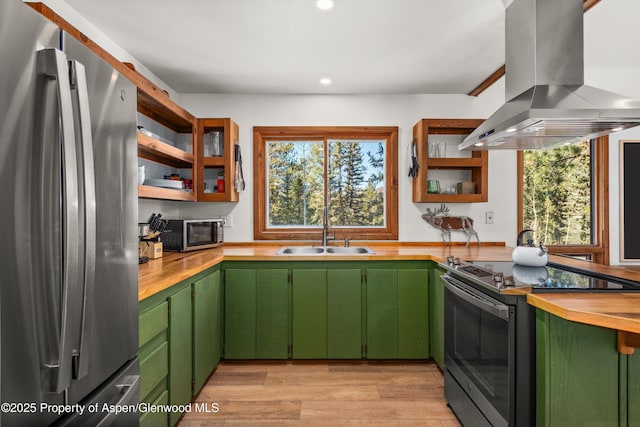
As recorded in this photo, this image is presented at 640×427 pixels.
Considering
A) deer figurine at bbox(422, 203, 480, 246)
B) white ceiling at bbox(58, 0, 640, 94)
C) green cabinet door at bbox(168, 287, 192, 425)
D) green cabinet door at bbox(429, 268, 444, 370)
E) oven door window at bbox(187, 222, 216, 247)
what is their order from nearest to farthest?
green cabinet door at bbox(168, 287, 192, 425), white ceiling at bbox(58, 0, 640, 94), green cabinet door at bbox(429, 268, 444, 370), oven door window at bbox(187, 222, 216, 247), deer figurine at bbox(422, 203, 480, 246)

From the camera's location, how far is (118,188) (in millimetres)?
1121

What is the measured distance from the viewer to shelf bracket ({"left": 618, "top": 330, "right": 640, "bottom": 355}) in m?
1.33

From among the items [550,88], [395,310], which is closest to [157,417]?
[395,310]

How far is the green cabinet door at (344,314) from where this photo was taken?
2.77 m

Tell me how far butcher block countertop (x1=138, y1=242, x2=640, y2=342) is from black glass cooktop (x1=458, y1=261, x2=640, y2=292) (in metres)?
0.08

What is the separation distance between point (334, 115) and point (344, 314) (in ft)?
6.07

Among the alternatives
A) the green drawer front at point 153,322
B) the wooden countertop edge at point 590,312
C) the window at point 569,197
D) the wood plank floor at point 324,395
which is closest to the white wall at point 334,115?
the window at point 569,197

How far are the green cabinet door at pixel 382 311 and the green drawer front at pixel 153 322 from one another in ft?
5.02

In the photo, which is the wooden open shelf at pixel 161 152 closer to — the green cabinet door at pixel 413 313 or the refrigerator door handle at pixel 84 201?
the refrigerator door handle at pixel 84 201

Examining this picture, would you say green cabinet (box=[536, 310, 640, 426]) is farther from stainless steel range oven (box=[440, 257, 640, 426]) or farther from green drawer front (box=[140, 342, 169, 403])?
green drawer front (box=[140, 342, 169, 403])

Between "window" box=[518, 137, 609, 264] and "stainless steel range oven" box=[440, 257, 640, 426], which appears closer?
"stainless steel range oven" box=[440, 257, 640, 426]

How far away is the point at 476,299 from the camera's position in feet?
5.80

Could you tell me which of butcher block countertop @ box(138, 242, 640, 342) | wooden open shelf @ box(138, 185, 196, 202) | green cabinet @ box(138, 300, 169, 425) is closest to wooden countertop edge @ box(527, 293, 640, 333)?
butcher block countertop @ box(138, 242, 640, 342)

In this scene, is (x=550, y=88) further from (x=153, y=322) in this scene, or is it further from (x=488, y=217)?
(x=153, y=322)
